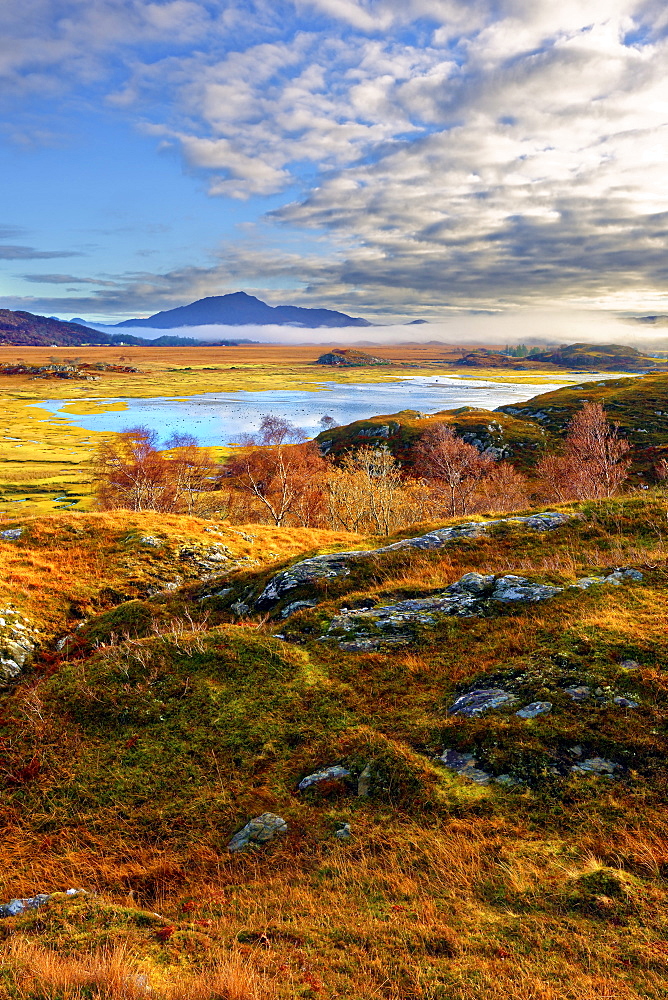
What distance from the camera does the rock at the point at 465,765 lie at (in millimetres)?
8312

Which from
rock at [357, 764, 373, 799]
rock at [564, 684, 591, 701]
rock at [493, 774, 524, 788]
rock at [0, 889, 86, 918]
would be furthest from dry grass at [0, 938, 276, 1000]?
rock at [564, 684, 591, 701]

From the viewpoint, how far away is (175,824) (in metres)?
8.71

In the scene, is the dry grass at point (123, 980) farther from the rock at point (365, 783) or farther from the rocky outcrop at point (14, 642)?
the rocky outcrop at point (14, 642)

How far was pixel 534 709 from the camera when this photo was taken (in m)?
9.12

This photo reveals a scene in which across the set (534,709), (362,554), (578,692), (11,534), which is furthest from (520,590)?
(11,534)

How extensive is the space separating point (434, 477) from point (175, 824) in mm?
86547

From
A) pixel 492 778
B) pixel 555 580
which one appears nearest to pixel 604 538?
pixel 555 580

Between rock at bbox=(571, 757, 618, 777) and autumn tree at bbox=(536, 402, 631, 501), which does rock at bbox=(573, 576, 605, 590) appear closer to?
rock at bbox=(571, 757, 618, 777)

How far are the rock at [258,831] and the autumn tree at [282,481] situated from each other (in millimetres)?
47300

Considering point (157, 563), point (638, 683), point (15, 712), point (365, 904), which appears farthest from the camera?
point (157, 563)

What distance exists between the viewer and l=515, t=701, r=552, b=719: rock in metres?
9.02

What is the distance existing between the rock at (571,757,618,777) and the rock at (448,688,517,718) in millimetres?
1589

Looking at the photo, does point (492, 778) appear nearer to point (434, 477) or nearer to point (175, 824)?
point (175, 824)

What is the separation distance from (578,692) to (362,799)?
4326mm
